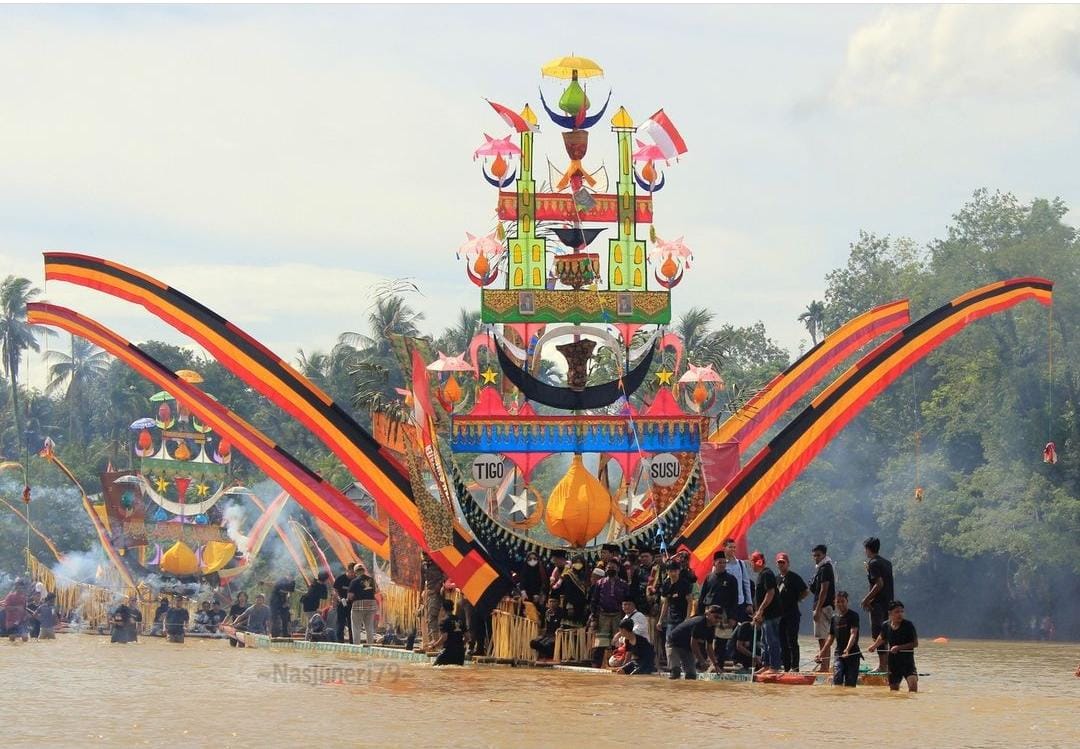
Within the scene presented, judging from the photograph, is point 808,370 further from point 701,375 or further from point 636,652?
point 636,652

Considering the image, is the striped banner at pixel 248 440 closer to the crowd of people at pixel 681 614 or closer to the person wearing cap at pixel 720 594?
the crowd of people at pixel 681 614

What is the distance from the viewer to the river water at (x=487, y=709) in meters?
16.4

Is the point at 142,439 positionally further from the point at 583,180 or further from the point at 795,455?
the point at 795,455

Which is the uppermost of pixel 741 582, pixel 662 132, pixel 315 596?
pixel 662 132

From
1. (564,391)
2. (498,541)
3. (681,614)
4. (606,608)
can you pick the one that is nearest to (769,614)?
(681,614)

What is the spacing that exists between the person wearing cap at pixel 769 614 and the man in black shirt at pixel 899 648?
5.33 ft

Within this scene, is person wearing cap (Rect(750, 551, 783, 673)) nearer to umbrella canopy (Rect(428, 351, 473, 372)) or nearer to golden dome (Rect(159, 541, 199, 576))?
umbrella canopy (Rect(428, 351, 473, 372))

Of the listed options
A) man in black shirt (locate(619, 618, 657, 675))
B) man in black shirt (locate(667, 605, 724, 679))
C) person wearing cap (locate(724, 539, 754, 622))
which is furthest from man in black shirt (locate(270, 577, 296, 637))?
man in black shirt (locate(667, 605, 724, 679))

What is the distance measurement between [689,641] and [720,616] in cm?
62

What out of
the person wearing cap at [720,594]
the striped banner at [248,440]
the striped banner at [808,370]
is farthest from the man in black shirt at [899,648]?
the striped banner at [248,440]

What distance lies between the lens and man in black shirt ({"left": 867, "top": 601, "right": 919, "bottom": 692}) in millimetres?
20172

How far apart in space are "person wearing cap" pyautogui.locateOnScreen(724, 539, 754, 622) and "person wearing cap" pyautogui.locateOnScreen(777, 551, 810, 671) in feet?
3.27

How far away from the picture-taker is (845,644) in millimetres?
21344

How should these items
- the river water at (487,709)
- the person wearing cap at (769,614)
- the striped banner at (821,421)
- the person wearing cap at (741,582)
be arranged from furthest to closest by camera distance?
1. the striped banner at (821,421)
2. the person wearing cap at (741,582)
3. the person wearing cap at (769,614)
4. the river water at (487,709)
